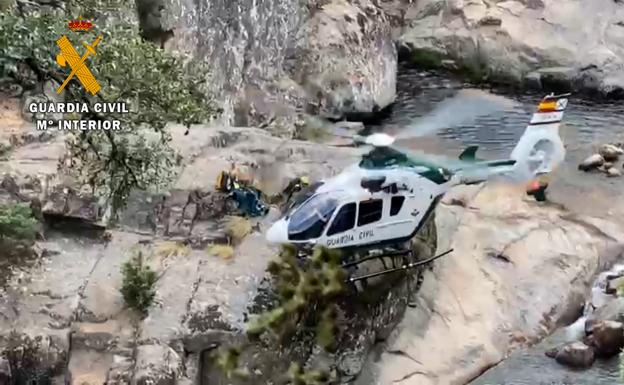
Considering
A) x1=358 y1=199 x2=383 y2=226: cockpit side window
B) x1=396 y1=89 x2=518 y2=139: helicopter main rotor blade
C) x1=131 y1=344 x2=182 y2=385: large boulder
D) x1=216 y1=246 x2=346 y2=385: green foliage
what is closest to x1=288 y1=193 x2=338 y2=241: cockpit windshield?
x1=216 y1=246 x2=346 y2=385: green foliage

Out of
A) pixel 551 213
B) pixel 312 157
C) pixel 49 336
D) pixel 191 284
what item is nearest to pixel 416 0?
pixel 551 213

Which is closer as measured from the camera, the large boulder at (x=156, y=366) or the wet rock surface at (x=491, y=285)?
the large boulder at (x=156, y=366)

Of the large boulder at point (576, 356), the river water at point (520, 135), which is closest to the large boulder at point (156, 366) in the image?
the river water at point (520, 135)

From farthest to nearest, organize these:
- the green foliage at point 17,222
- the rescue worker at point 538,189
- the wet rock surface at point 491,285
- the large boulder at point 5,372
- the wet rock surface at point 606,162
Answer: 1. the wet rock surface at point 606,162
2. the rescue worker at point 538,189
3. the wet rock surface at point 491,285
4. the green foliage at point 17,222
5. the large boulder at point 5,372

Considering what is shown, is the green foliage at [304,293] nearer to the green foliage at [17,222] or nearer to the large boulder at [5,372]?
the large boulder at [5,372]

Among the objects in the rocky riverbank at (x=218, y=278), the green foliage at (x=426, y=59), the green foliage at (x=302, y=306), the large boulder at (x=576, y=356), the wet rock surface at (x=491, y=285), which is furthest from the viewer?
the green foliage at (x=426, y=59)

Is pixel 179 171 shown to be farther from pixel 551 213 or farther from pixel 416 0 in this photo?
pixel 416 0

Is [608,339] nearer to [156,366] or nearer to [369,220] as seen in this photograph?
Result: [369,220]

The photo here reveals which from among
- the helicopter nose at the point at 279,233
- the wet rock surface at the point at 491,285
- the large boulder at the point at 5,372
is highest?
the helicopter nose at the point at 279,233

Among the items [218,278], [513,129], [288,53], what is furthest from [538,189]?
[218,278]
